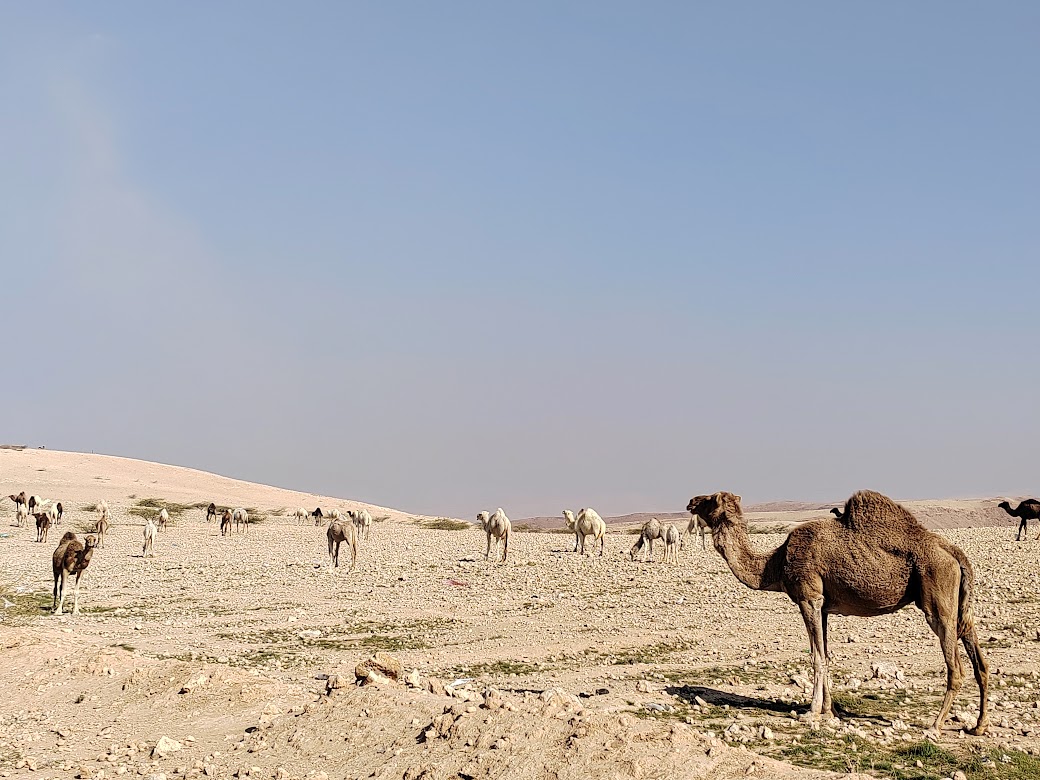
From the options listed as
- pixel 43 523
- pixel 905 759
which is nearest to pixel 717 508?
pixel 905 759

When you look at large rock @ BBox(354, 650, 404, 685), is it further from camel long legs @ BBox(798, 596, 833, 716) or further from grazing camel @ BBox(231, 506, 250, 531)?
grazing camel @ BBox(231, 506, 250, 531)

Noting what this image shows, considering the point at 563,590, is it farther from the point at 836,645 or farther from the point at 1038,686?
the point at 1038,686

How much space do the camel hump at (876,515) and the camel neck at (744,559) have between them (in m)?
1.06

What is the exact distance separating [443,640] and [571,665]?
11.1ft

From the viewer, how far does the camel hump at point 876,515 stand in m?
10.3

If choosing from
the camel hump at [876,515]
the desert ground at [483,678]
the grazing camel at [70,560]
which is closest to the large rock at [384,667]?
the desert ground at [483,678]

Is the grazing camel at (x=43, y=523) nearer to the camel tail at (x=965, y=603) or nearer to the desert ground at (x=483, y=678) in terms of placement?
the desert ground at (x=483, y=678)

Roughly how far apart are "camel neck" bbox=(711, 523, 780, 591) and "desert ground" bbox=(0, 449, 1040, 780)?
1421 mm

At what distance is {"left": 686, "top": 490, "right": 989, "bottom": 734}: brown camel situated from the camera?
9.72m

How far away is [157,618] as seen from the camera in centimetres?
1862

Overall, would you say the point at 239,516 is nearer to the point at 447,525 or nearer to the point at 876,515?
the point at 447,525

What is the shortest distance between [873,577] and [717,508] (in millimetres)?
2111

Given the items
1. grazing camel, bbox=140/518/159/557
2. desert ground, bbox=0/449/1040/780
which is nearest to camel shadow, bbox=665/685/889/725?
desert ground, bbox=0/449/1040/780

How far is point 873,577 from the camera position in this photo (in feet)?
33.2
